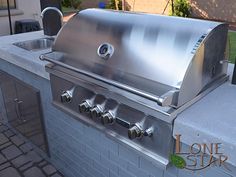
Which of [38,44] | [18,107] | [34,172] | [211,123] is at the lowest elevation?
[34,172]

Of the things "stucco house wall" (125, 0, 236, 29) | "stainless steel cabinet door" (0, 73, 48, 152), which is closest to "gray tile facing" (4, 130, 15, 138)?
"stainless steel cabinet door" (0, 73, 48, 152)

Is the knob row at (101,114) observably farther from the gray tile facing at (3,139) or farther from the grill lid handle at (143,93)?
the gray tile facing at (3,139)

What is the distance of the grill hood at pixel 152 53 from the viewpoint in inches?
50.2

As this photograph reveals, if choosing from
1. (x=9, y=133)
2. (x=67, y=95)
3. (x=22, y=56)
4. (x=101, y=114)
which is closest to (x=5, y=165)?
(x=9, y=133)

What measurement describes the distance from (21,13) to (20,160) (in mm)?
4371

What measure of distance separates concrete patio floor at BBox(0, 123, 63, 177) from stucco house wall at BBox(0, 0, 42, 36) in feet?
11.9

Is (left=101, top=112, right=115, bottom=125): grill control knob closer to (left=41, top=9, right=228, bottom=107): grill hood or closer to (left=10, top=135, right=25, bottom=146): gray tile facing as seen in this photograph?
(left=41, top=9, right=228, bottom=107): grill hood

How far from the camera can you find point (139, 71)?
55.2 inches

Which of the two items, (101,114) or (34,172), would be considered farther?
(34,172)

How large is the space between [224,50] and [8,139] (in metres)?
2.62

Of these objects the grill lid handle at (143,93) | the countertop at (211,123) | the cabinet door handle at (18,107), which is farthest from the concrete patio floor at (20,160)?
the countertop at (211,123)

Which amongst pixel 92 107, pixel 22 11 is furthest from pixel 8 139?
pixel 22 11

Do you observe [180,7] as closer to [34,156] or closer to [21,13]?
[21,13]

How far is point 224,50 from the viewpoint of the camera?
1.52m
